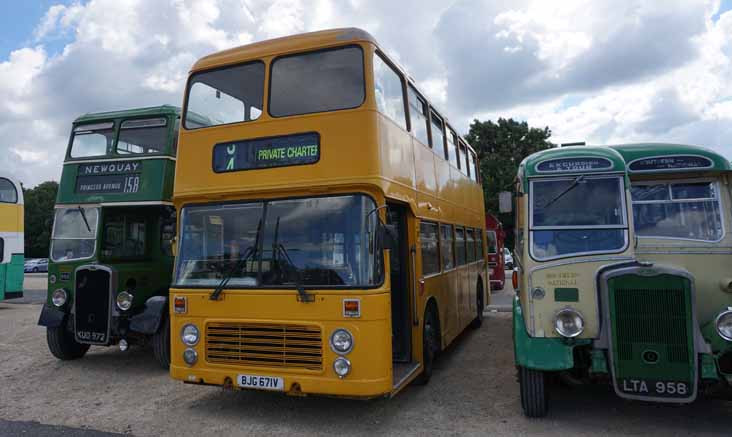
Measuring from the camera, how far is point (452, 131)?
10820mm

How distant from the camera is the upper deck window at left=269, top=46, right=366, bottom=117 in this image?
19.4 ft

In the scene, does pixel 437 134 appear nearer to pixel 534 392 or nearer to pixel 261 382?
pixel 534 392

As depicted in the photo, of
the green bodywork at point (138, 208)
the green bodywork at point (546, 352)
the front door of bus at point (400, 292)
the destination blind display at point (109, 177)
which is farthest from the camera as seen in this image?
the destination blind display at point (109, 177)

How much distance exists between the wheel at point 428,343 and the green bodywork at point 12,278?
47.9ft

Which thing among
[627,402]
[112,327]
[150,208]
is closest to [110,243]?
[150,208]

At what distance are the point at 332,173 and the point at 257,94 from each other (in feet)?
4.90

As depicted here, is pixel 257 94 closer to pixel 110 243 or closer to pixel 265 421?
pixel 265 421

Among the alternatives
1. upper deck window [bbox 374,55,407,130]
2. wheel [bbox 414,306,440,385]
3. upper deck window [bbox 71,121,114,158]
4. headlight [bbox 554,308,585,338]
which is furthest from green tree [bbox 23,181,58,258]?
headlight [bbox 554,308,585,338]

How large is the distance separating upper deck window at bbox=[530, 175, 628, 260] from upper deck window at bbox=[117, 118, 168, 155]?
6.81m

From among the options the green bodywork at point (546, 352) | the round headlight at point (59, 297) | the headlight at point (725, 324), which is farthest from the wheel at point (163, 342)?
the headlight at point (725, 324)

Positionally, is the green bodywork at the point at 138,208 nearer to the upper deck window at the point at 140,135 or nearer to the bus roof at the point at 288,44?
the upper deck window at the point at 140,135

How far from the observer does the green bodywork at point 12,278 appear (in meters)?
16.1

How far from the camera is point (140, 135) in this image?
384 inches

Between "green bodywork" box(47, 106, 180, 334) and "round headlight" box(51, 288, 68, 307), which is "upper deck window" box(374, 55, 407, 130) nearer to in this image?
"green bodywork" box(47, 106, 180, 334)
